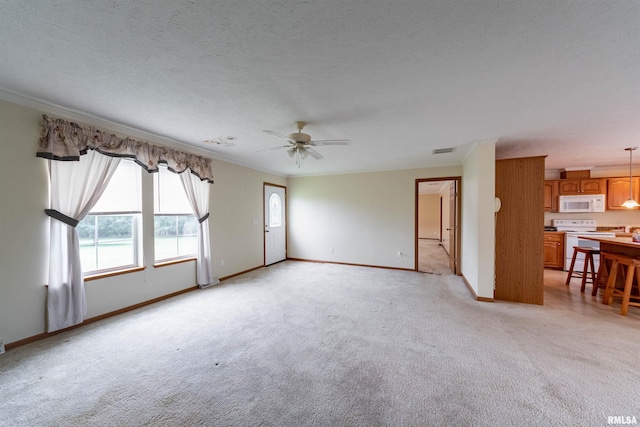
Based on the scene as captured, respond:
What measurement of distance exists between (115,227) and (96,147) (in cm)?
104

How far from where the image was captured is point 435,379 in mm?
1853

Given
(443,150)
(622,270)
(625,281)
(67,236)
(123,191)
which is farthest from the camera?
(443,150)

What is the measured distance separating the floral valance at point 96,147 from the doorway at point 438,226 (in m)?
4.87

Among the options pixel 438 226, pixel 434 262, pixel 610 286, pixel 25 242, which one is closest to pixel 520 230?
pixel 610 286

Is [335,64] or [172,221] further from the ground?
[335,64]

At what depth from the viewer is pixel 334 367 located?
6.56 feet

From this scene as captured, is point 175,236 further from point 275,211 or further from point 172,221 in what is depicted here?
point 275,211

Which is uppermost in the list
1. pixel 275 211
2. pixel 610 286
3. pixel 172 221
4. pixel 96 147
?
pixel 96 147

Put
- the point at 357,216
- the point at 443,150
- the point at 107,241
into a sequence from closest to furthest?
the point at 107,241
the point at 443,150
the point at 357,216

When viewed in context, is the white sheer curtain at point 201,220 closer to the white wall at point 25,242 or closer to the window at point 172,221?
the window at point 172,221

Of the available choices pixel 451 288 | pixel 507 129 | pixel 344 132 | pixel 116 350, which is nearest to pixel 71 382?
pixel 116 350

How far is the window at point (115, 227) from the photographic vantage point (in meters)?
2.84

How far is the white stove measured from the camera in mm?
4809

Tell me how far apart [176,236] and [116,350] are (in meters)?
1.92
